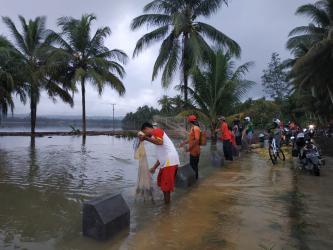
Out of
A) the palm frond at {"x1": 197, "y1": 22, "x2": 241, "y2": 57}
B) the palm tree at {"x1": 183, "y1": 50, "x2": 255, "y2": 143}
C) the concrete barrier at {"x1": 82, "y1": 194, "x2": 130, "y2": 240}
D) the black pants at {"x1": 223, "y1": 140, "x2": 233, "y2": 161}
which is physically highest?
the palm frond at {"x1": 197, "y1": 22, "x2": 241, "y2": 57}

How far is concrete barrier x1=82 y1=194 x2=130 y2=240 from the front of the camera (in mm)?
4637

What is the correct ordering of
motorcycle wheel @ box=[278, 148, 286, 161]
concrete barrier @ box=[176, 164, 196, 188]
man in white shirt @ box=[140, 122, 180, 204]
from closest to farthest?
man in white shirt @ box=[140, 122, 180, 204] → concrete barrier @ box=[176, 164, 196, 188] → motorcycle wheel @ box=[278, 148, 286, 161]

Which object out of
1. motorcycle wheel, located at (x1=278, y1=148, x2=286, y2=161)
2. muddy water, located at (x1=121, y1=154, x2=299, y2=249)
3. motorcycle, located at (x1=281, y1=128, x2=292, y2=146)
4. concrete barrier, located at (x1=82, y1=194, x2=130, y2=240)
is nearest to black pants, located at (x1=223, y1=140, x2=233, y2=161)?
motorcycle wheel, located at (x1=278, y1=148, x2=286, y2=161)

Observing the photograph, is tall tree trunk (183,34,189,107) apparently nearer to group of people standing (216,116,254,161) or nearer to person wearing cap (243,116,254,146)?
group of people standing (216,116,254,161)

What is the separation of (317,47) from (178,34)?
750 cm

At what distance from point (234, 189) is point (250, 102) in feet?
59.1

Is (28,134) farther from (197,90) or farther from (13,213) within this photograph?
(13,213)

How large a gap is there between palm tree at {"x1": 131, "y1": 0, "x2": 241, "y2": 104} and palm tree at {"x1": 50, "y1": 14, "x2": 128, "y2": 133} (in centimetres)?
895

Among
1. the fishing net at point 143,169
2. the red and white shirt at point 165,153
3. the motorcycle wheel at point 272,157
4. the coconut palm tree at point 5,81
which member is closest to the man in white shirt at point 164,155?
the red and white shirt at point 165,153

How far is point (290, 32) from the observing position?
33.8 m

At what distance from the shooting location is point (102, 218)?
182 inches

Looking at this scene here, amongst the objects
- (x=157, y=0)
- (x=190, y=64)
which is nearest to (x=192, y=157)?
(x=190, y=64)

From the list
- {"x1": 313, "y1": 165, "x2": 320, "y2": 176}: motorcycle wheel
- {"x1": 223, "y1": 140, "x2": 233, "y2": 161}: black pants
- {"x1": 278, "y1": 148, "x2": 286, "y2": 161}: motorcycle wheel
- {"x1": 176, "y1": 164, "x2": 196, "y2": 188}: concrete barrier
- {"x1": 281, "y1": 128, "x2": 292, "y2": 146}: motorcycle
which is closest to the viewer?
{"x1": 176, "y1": 164, "x2": 196, "y2": 188}: concrete barrier

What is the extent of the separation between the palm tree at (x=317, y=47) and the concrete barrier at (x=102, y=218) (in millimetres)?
17759
